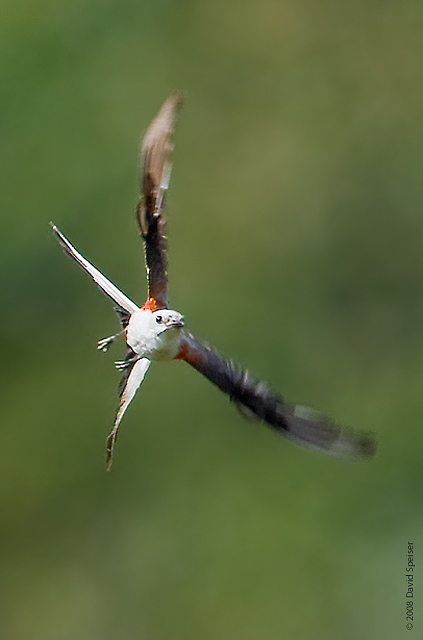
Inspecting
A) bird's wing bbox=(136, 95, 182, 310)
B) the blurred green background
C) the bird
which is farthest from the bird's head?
the blurred green background

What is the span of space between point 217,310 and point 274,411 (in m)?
2.68

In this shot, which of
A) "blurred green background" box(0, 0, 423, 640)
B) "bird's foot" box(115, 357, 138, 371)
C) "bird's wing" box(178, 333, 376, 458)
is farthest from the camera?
"blurred green background" box(0, 0, 423, 640)

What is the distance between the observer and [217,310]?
403 cm

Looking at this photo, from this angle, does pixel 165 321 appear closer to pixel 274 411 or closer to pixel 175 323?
pixel 175 323

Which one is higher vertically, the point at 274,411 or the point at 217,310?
the point at 217,310

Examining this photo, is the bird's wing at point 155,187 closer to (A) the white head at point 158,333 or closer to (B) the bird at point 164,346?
(B) the bird at point 164,346

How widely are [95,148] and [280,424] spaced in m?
2.94

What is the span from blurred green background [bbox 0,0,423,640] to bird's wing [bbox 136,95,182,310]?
85.5 inches

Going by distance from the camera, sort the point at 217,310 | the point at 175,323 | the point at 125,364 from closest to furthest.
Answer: the point at 175,323 < the point at 125,364 < the point at 217,310

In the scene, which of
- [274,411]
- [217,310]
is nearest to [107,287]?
[274,411]

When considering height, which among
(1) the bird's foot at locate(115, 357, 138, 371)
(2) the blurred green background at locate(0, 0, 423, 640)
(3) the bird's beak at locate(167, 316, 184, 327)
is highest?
(2) the blurred green background at locate(0, 0, 423, 640)

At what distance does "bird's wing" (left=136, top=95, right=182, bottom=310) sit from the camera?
4.45 feet

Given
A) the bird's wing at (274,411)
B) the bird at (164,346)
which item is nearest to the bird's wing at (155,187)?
the bird at (164,346)

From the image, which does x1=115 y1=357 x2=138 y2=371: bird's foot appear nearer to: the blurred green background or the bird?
the bird
